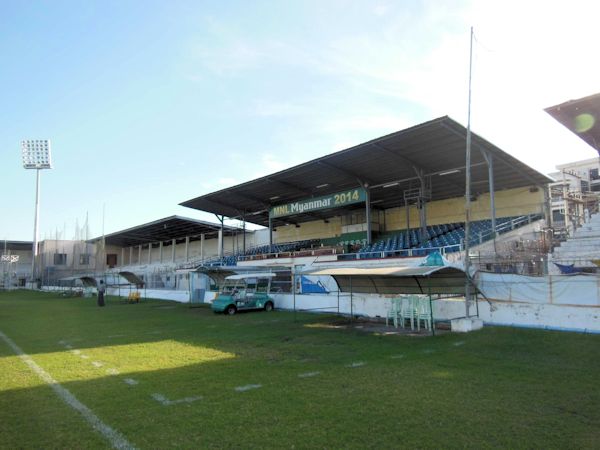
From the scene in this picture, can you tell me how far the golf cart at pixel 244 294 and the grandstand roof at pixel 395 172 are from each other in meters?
10.2

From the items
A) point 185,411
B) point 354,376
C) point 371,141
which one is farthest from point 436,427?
point 371,141

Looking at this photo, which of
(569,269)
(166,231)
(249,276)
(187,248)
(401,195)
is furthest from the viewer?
(166,231)

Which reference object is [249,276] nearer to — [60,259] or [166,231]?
[166,231]

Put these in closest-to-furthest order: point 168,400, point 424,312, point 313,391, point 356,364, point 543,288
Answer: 1. point 168,400
2. point 313,391
3. point 356,364
4. point 543,288
5. point 424,312

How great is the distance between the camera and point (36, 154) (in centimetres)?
6850

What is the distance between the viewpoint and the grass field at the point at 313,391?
15.0ft

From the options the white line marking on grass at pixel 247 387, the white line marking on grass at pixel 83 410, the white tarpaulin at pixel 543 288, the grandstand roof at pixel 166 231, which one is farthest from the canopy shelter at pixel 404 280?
the grandstand roof at pixel 166 231

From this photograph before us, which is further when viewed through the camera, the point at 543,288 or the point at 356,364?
the point at 543,288

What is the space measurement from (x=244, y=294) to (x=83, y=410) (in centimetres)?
1490

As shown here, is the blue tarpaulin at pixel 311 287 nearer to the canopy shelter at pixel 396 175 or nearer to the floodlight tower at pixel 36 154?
the canopy shelter at pixel 396 175

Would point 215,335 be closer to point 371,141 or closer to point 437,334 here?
point 437,334

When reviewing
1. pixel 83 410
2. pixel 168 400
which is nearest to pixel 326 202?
pixel 168 400

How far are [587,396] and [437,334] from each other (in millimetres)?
6242

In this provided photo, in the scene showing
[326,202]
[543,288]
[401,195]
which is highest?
[401,195]
